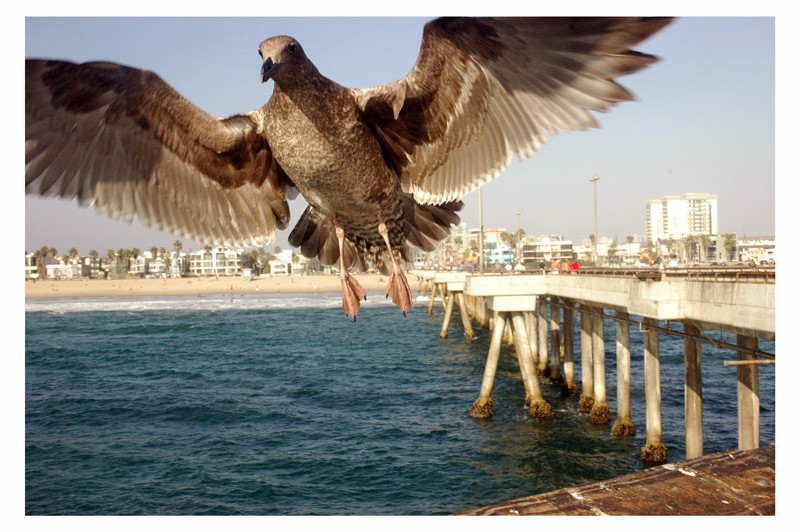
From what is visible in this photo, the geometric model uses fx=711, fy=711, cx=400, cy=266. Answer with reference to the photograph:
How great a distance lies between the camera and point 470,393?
80.8ft

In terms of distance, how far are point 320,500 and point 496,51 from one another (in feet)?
42.8

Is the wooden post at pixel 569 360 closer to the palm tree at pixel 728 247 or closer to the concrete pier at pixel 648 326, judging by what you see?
the concrete pier at pixel 648 326

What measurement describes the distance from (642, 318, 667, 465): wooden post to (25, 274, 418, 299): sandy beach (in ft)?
Result: 198

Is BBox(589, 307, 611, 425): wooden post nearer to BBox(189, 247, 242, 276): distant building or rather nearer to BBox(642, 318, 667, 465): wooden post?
BBox(642, 318, 667, 465): wooden post

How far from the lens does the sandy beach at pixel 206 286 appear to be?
253 ft

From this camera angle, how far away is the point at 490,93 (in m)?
4.00

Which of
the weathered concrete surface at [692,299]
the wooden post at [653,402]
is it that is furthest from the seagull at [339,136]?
the wooden post at [653,402]

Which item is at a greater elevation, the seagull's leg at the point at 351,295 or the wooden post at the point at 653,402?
the seagull's leg at the point at 351,295

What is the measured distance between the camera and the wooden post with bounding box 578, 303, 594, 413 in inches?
804

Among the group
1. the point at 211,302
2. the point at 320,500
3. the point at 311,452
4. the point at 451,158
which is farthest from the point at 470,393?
the point at 211,302

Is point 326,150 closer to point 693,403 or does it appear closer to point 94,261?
point 693,403

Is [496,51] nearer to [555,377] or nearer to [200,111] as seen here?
[200,111]

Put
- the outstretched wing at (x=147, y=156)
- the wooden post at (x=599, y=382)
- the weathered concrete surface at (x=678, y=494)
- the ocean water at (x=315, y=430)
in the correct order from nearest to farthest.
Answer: the outstretched wing at (x=147, y=156), the weathered concrete surface at (x=678, y=494), the ocean water at (x=315, y=430), the wooden post at (x=599, y=382)

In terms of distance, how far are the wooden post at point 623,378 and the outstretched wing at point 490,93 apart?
12.9 meters
